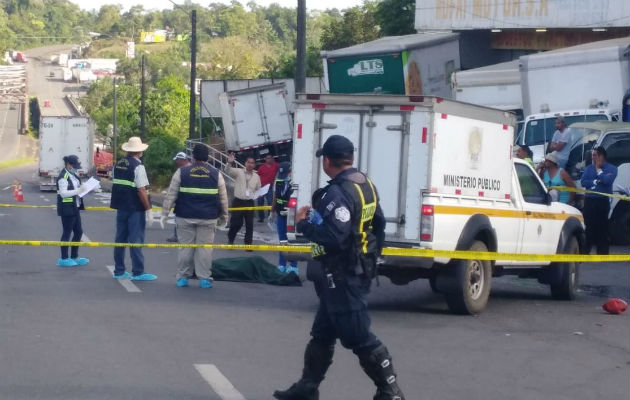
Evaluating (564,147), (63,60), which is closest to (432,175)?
(564,147)

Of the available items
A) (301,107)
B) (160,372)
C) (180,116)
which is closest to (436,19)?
(180,116)

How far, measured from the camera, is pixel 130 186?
1421 centimetres

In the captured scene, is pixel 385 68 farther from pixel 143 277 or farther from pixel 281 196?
pixel 143 277

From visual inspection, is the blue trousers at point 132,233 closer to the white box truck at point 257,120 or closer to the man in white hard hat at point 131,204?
the man in white hard hat at point 131,204

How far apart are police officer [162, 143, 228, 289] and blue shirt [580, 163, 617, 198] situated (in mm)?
5764

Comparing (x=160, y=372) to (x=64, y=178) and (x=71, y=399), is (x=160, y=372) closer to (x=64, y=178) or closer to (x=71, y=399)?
(x=71, y=399)

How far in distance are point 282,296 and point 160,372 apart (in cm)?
494

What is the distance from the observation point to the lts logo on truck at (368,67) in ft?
100.0

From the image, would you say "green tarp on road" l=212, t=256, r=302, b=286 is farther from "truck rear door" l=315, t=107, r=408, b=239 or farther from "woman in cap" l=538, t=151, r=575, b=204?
"woman in cap" l=538, t=151, r=575, b=204

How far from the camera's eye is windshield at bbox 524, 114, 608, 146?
22.6 meters

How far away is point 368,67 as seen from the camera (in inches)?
1203

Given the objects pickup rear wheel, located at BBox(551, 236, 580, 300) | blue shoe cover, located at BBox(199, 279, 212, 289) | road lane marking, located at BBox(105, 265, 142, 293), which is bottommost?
road lane marking, located at BBox(105, 265, 142, 293)

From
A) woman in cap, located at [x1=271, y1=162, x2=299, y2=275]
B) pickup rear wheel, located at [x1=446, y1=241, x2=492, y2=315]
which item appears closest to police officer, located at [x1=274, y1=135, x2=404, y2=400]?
pickup rear wheel, located at [x1=446, y1=241, x2=492, y2=315]

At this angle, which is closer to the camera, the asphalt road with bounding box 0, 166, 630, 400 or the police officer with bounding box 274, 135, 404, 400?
the police officer with bounding box 274, 135, 404, 400
